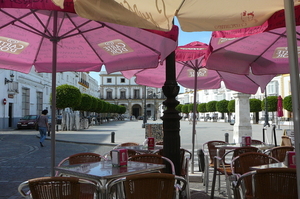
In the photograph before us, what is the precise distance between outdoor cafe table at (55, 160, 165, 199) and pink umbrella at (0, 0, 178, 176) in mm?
757

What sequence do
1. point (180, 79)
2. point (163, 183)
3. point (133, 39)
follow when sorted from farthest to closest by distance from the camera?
1. point (180, 79)
2. point (133, 39)
3. point (163, 183)

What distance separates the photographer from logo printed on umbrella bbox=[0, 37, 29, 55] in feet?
15.6

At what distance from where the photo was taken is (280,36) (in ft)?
16.7

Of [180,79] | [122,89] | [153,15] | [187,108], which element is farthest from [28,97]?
[122,89]

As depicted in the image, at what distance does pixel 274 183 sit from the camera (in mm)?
2906

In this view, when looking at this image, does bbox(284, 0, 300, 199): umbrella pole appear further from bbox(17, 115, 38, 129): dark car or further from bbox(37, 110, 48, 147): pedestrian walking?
bbox(17, 115, 38, 129): dark car

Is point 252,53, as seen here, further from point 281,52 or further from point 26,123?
point 26,123

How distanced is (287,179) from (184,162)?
7.12 feet

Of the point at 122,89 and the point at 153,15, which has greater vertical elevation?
the point at 122,89

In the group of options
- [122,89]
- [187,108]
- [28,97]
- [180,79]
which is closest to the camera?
[180,79]

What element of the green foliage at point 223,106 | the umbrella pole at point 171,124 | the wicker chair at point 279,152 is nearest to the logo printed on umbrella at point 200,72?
the wicker chair at point 279,152

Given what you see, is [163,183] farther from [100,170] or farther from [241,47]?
[241,47]

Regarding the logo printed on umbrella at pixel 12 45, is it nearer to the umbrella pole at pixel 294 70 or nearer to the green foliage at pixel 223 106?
the umbrella pole at pixel 294 70

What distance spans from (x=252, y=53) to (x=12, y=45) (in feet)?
13.5
